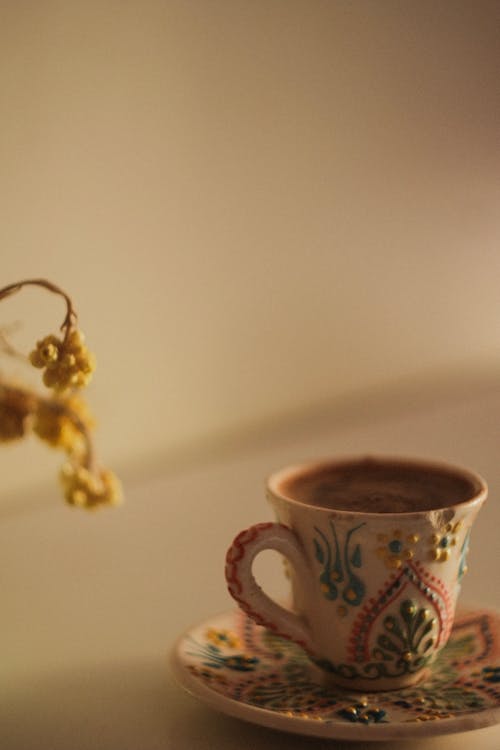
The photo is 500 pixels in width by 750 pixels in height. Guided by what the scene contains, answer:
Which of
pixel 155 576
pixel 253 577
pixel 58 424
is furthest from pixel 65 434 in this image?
pixel 155 576

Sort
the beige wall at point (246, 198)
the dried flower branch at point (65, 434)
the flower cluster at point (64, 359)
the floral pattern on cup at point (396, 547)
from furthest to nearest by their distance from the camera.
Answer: the beige wall at point (246, 198), the floral pattern on cup at point (396, 547), the flower cluster at point (64, 359), the dried flower branch at point (65, 434)

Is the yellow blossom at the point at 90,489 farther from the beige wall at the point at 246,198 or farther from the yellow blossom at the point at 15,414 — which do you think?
the beige wall at the point at 246,198

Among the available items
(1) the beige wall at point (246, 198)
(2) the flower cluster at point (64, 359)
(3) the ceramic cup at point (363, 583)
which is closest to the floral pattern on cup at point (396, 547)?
(3) the ceramic cup at point (363, 583)

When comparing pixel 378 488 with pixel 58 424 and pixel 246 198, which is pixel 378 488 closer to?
pixel 58 424

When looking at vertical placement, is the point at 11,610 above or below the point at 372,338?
below

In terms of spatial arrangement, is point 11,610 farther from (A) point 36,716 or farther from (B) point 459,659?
(B) point 459,659

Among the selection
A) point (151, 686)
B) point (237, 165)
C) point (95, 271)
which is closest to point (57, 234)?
point (95, 271)

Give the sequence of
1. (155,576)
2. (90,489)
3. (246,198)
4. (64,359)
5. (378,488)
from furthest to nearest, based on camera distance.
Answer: (246,198) < (155,576) < (378,488) < (64,359) < (90,489)
